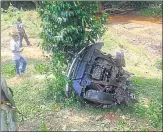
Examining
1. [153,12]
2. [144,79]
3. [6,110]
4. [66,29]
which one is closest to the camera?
[6,110]

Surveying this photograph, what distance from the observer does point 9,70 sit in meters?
9.88

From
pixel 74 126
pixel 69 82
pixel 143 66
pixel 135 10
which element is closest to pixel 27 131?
pixel 74 126

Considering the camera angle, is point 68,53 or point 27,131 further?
point 68,53

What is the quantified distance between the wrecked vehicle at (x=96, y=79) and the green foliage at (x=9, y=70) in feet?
8.57

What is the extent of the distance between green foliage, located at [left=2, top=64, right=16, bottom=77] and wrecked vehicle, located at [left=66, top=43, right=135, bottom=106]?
2611mm

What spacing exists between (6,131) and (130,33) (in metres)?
11.9

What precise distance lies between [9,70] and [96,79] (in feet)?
11.0

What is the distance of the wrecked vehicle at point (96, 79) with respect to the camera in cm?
722

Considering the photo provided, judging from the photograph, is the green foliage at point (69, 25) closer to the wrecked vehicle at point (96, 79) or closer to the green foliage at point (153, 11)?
the wrecked vehicle at point (96, 79)

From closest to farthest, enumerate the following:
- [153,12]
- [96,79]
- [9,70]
→ [96,79] → [9,70] → [153,12]

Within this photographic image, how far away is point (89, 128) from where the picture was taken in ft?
21.9

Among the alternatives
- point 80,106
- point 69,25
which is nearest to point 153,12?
point 69,25

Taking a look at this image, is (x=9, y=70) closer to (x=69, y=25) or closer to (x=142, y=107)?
(x=69, y=25)

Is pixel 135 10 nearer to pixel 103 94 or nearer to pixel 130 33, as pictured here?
pixel 130 33
